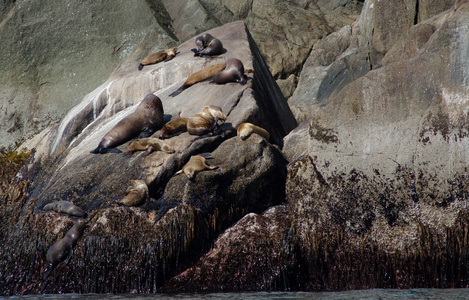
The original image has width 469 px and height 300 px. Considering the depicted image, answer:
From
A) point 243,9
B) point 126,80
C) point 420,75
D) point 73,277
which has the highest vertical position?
point 243,9

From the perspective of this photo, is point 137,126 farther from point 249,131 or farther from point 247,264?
point 247,264

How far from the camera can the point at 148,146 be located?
721cm

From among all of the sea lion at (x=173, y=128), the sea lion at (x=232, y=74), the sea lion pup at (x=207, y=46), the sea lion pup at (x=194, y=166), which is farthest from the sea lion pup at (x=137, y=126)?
the sea lion pup at (x=207, y=46)

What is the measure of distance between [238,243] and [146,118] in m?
3.05

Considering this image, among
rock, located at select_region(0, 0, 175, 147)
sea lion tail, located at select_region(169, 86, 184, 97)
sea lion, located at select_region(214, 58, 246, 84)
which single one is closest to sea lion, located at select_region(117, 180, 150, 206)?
sea lion, located at select_region(214, 58, 246, 84)

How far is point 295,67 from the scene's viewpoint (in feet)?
62.7

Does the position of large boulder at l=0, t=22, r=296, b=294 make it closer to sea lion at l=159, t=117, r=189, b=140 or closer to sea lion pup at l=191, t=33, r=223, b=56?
sea lion at l=159, t=117, r=189, b=140

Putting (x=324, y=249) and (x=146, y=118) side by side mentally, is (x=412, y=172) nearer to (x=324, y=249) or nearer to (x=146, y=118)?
(x=324, y=249)

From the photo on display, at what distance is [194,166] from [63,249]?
6.42 ft

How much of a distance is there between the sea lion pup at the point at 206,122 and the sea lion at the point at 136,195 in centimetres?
130

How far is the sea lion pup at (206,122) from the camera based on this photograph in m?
7.33

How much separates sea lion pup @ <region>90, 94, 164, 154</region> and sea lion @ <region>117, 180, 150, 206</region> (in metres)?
1.28

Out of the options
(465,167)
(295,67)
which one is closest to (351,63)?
(295,67)

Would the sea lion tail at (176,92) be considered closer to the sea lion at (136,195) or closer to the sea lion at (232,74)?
Answer: the sea lion at (232,74)
